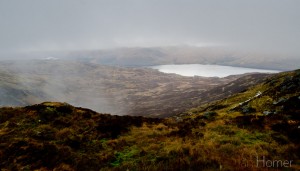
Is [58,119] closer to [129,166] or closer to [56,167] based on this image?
[56,167]

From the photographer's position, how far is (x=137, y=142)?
18234 millimetres

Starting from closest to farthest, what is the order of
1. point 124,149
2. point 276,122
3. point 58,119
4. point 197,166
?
point 197,166
point 124,149
point 276,122
point 58,119

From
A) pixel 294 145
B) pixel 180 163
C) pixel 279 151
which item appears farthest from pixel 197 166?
pixel 294 145

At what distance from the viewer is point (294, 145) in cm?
1538

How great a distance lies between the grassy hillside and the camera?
45.0ft

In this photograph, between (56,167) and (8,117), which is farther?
(8,117)

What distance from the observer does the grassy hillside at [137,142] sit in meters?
13.7

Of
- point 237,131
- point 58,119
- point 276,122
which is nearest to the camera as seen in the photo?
point 237,131

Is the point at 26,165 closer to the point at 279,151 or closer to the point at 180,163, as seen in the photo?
the point at 180,163

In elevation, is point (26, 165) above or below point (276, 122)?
below

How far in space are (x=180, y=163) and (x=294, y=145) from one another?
6.79 metres

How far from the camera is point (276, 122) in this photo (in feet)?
67.3

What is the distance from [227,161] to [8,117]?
17.9m

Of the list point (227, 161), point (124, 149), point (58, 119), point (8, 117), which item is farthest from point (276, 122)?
point (8, 117)
